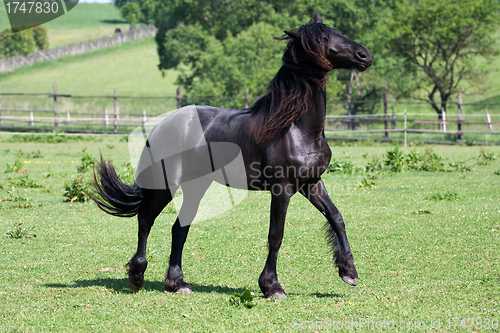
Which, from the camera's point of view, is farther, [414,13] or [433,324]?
[414,13]

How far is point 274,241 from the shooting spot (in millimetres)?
4594

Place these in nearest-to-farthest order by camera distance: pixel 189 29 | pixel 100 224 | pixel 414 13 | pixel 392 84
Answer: pixel 100 224 → pixel 414 13 → pixel 392 84 → pixel 189 29

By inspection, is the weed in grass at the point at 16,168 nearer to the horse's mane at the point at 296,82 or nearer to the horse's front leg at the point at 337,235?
the horse's mane at the point at 296,82

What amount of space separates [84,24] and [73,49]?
73.9 feet

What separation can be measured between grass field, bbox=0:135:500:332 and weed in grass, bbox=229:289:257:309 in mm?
73

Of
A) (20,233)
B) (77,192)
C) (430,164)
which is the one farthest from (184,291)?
(430,164)

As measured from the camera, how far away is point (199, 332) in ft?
12.4

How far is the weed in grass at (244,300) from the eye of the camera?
169 inches

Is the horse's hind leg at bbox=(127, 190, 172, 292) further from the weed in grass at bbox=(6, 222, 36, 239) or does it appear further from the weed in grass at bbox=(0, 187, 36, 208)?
the weed in grass at bbox=(0, 187, 36, 208)

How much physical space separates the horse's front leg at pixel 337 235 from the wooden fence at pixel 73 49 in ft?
214

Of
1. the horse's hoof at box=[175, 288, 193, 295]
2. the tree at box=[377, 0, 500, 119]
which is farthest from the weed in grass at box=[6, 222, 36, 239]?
the tree at box=[377, 0, 500, 119]

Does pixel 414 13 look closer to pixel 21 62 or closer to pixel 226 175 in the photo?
pixel 226 175

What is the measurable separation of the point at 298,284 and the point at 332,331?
133cm

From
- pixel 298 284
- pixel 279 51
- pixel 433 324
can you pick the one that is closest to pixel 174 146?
pixel 298 284
